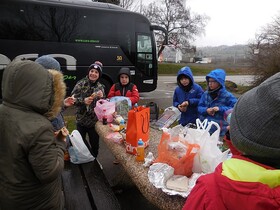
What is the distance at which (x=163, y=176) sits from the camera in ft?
5.31

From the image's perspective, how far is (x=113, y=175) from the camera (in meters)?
3.60

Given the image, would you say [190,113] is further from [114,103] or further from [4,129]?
[4,129]

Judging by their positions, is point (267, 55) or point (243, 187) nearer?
point (243, 187)

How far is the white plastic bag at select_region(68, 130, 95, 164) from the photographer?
9.72ft

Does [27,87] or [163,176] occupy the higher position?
[27,87]

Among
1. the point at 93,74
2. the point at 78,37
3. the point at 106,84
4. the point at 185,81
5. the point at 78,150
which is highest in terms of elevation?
the point at 78,37

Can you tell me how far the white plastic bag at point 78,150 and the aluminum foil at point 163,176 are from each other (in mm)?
1478

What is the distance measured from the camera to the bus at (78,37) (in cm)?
746

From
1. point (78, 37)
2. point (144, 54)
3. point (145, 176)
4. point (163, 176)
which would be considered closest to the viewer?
point (163, 176)

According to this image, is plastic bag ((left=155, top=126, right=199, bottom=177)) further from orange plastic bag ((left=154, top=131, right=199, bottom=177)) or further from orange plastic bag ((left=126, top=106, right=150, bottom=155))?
orange plastic bag ((left=126, top=106, right=150, bottom=155))

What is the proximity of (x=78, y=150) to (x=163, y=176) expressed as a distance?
1655 millimetres

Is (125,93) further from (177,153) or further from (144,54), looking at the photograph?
(144,54)

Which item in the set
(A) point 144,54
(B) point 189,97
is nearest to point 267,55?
(A) point 144,54

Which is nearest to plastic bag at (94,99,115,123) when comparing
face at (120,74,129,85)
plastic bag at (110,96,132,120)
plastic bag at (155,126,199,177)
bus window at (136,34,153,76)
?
plastic bag at (110,96,132,120)
